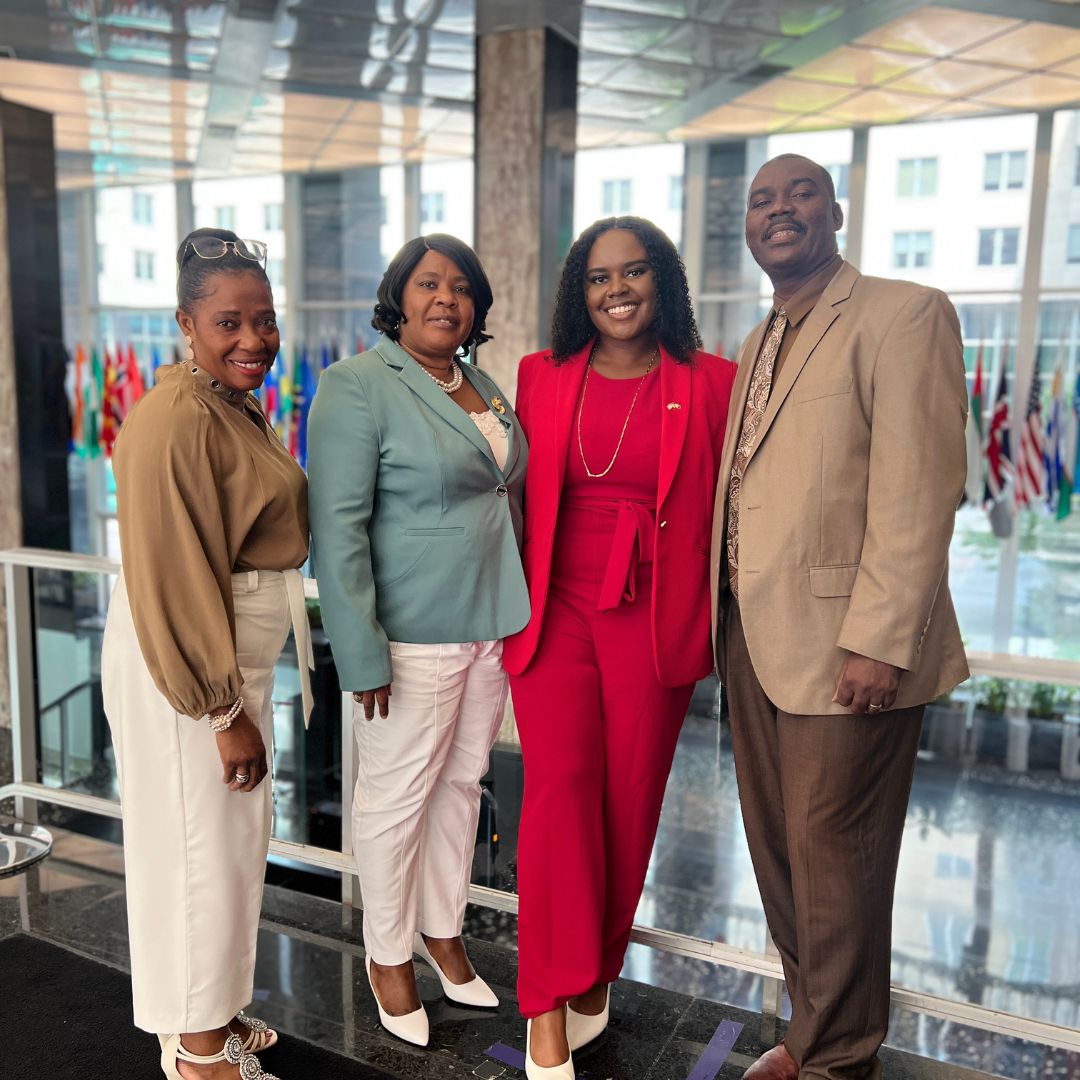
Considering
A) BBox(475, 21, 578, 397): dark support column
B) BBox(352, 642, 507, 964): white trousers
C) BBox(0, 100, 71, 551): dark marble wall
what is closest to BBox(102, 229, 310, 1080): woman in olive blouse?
BBox(352, 642, 507, 964): white trousers

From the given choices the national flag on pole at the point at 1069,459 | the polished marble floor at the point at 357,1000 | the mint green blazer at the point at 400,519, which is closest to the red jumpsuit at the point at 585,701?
the mint green blazer at the point at 400,519

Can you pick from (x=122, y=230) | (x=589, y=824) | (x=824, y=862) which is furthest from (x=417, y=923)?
(x=122, y=230)

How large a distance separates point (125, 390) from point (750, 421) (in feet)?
38.0

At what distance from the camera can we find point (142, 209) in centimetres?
1238

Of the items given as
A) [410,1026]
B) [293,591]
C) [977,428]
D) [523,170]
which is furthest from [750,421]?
[977,428]

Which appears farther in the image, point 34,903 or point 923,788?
point 923,788

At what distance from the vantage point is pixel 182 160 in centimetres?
1091

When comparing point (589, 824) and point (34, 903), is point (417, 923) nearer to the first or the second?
point (589, 824)

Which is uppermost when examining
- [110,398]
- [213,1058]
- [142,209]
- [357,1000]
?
[142,209]

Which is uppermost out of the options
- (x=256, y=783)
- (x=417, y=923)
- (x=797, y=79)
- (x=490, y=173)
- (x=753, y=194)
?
(x=797, y=79)

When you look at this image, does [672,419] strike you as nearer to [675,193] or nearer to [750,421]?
[750,421]

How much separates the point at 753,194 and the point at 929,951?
6093 millimetres

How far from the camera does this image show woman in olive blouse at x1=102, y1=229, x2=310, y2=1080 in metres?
1.72

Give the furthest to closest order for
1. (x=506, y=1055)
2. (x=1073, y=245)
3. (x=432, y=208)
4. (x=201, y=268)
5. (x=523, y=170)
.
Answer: (x=432, y=208)
(x=1073, y=245)
(x=523, y=170)
(x=506, y=1055)
(x=201, y=268)
